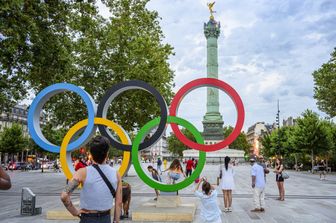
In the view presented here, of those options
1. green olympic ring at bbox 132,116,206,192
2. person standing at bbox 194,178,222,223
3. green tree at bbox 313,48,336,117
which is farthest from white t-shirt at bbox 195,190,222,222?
green tree at bbox 313,48,336,117

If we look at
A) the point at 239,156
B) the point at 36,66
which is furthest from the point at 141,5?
the point at 239,156

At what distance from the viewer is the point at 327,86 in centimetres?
3819

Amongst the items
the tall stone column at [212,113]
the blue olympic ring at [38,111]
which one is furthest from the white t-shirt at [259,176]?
the tall stone column at [212,113]

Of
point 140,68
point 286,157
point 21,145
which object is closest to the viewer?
point 140,68

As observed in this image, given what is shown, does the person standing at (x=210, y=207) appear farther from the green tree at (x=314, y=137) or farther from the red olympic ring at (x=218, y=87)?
the green tree at (x=314, y=137)

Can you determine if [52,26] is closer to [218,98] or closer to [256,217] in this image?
[256,217]

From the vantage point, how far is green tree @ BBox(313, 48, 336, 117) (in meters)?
37.5

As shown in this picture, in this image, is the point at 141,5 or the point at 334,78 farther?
the point at 334,78

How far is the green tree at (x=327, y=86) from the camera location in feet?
123

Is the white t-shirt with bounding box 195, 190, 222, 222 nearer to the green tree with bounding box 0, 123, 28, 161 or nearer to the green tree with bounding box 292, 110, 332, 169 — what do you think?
the green tree with bounding box 292, 110, 332, 169

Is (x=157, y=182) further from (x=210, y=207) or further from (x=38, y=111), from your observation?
(x=38, y=111)

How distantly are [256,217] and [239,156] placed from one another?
82.1 metres

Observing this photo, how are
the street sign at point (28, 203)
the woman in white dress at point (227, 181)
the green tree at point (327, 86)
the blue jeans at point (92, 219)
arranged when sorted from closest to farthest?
the blue jeans at point (92, 219) < the street sign at point (28, 203) < the woman in white dress at point (227, 181) < the green tree at point (327, 86)

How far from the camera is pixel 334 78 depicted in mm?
37469
